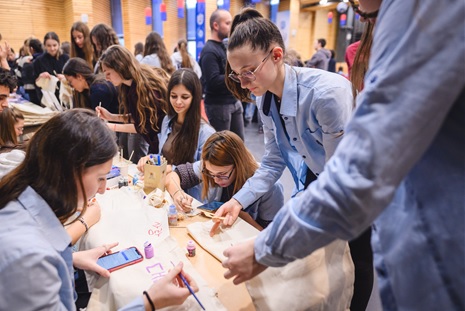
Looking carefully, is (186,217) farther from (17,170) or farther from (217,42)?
(217,42)

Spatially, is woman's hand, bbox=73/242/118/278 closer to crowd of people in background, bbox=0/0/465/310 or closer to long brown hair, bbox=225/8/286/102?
crowd of people in background, bbox=0/0/465/310

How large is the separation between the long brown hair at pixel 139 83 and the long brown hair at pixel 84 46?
4.09ft

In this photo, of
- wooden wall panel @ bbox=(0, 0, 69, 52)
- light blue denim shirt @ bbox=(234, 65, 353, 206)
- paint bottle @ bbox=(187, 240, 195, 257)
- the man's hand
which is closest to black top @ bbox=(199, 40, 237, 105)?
light blue denim shirt @ bbox=(234, 65, 353, 206)

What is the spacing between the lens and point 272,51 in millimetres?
1324

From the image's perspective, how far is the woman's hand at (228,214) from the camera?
4.60 ft

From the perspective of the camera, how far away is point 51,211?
3.04 feet

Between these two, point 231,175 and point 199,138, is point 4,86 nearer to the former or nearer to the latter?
point 199,138

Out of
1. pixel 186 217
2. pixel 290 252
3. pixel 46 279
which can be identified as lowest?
pixel 186 217

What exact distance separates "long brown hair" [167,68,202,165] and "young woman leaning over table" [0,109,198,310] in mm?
1202

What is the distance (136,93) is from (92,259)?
1.68m

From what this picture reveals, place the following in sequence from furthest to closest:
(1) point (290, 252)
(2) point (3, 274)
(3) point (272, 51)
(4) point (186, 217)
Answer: (4) point (186, 217) < (3) point (272, 51) < (2) point (3, 274) < (1) point (290, 252)

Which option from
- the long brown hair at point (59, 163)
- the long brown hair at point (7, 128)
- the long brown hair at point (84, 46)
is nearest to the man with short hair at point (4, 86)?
the long brown hair at point (7, 128)

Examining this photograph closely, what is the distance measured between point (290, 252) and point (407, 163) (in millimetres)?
270

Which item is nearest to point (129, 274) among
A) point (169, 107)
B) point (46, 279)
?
point (46, 279)
